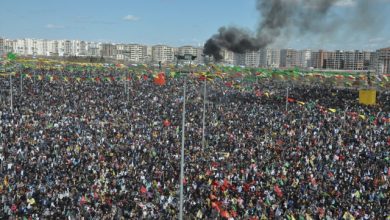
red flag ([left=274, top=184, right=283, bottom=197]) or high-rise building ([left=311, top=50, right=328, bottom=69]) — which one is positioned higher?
high-rise building ([left=311, top=50, right=328, bottom=69])

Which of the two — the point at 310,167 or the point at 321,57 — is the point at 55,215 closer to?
the point at 310,167

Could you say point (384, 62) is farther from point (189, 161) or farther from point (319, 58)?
point (189, 161)

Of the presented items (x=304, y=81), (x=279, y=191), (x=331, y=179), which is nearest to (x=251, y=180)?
(x=279, y=191)

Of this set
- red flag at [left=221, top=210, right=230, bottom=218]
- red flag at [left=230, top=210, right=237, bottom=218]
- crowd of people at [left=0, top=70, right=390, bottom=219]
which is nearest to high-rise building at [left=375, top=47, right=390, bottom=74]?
crowd of people at [left=0, top=70, right=390, bottom=219]

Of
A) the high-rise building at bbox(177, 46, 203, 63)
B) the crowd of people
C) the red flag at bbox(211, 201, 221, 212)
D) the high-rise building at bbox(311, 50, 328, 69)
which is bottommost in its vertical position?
the red flag at bbox(211, 201, 221, 212)

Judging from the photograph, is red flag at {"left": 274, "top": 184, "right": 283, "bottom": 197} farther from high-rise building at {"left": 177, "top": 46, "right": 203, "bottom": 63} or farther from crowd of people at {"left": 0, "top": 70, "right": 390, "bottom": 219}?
high-rise building at {"left": 177, "top": 46, "right": 203, "bottom": 63}

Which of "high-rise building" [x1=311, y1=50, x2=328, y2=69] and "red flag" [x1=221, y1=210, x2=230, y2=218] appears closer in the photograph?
"red flag" [x1=221, y1=210, x2=230, y2=218]

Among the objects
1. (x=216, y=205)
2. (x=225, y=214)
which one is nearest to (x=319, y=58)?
(x=216, y=205)

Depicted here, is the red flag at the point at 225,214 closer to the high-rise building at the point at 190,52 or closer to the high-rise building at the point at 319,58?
the high-rise building at the point at 190,52
